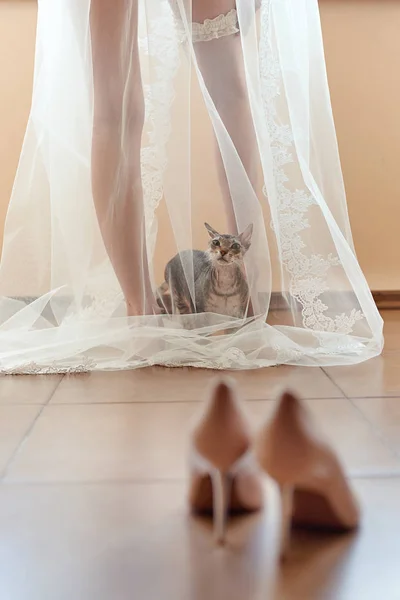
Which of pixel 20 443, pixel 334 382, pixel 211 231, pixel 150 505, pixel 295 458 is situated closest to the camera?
pixel 295 458

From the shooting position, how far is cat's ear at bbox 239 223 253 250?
1208 millimetres

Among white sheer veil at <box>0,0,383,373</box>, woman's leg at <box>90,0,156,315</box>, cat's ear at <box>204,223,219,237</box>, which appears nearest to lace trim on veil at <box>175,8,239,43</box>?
white sheer veil at <box>0,0,383,373</box>

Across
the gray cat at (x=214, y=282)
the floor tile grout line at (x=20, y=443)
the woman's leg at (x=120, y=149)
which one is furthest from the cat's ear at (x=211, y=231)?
the floor tile grout line at (x=20, y=443)

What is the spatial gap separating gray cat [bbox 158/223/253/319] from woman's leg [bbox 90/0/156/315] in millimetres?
85

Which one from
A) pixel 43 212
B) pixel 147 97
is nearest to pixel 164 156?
pixel 147 97

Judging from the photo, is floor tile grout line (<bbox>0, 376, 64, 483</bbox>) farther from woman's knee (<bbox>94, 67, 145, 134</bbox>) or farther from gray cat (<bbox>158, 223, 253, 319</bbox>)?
woman's knee (<bbox>94, 67, 145, 134</bbox>)

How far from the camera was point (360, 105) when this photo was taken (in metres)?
1.82

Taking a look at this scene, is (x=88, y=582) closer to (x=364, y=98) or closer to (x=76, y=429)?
(x=76, y=429)

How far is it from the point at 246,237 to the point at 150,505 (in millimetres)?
692

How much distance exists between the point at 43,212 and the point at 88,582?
0.86 m

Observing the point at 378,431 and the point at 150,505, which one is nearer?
the point at 150,505

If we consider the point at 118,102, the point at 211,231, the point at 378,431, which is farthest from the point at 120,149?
the point at 378,431

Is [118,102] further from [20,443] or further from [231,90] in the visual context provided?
[20,443]

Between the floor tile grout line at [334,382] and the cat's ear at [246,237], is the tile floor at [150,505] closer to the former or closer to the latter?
the floor tile grout line at [334,382]
